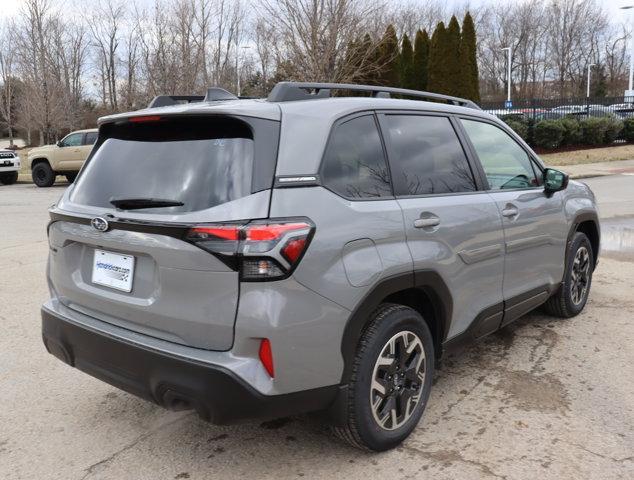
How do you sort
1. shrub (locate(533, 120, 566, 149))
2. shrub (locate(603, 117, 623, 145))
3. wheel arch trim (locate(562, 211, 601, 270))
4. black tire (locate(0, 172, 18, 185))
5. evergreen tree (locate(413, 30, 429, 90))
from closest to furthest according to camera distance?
wheel arch trim (locate(562, 211, 601, 270)) < black tire (locate(0, 172, 18, 185)) < shrub (locate(533, 120, 566, 149)) < shrub (locate(603, 117, 623, 145)) < evergreen tree (locate(413, 30, 429, 90))

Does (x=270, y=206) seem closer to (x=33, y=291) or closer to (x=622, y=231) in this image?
(x=33, y=291)

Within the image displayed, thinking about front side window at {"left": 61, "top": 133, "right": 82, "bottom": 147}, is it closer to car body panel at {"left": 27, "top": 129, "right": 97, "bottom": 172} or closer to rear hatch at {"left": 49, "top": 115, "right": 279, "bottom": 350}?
car body panel at {"left": 27, "top": 129, "right": 97, "bottom": 172}

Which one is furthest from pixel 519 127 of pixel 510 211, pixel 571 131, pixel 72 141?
pixel 510 211

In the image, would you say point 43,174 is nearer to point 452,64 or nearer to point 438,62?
point 438,62

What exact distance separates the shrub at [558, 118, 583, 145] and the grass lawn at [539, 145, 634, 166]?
1.94 ft

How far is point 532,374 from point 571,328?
109 centimetres

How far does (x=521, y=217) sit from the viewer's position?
3.93 meters

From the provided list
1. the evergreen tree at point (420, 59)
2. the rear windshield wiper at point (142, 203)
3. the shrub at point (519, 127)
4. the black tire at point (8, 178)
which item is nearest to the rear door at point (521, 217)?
the rear windshield wiper at point (142, 203)

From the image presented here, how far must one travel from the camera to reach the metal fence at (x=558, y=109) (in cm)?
2575

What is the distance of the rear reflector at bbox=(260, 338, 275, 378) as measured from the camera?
2.46 metres

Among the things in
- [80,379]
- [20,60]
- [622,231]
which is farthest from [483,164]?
[20,60]

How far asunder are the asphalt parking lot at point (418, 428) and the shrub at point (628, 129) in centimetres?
2469

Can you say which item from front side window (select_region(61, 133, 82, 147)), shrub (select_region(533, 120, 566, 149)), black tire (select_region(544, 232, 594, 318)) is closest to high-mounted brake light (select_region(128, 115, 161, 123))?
black tire (select_region(544, 232, 594, 318))

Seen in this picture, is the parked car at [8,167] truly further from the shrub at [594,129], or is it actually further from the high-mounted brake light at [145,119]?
the shrub at [594,129]
